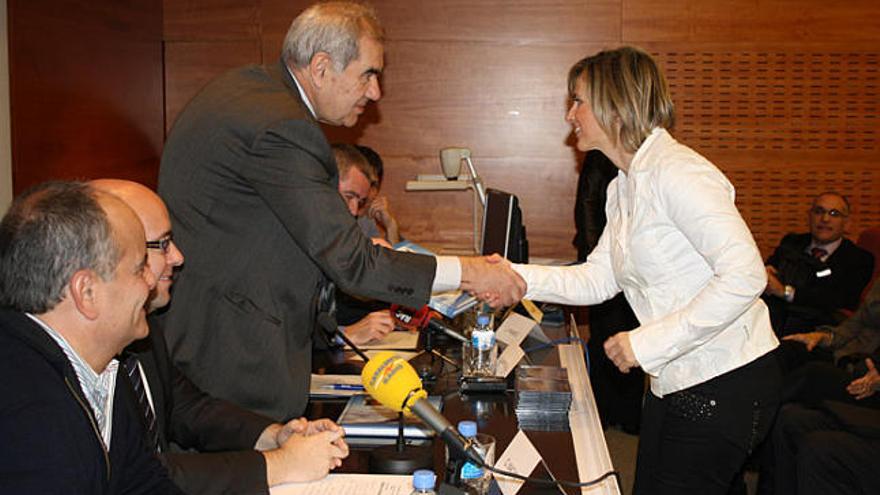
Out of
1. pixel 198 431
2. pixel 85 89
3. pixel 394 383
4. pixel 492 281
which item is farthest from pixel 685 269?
pixel 85 89

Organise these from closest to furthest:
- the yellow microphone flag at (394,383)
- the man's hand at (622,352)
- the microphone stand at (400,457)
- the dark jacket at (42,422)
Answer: the dark jacket at (42,422) < the yellow microphone flag at (394,383) < the microphone stand at (400,457) < the man's hand at (622,352)

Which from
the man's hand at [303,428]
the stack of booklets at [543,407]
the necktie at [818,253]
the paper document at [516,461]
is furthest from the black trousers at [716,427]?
the necktie at [818,253]

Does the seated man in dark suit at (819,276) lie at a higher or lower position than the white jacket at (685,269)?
lower

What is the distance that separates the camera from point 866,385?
3.69 meters

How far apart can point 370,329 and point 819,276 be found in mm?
2803

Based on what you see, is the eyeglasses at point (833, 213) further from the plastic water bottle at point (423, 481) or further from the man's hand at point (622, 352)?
the plastic water bottle at point (423, 481)

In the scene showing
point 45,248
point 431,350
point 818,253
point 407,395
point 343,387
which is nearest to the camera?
point 45,248

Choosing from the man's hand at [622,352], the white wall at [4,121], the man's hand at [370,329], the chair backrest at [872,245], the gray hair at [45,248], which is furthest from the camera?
the chair backrest at [872,245]

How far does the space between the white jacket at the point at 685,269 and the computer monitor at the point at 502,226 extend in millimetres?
993

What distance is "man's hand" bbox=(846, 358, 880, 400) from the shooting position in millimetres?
3670

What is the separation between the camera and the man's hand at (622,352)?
2211 mm

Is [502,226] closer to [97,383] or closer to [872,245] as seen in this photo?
[97,383]

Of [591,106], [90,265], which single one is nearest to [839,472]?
[591,106]

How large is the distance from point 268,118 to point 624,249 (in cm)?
95
